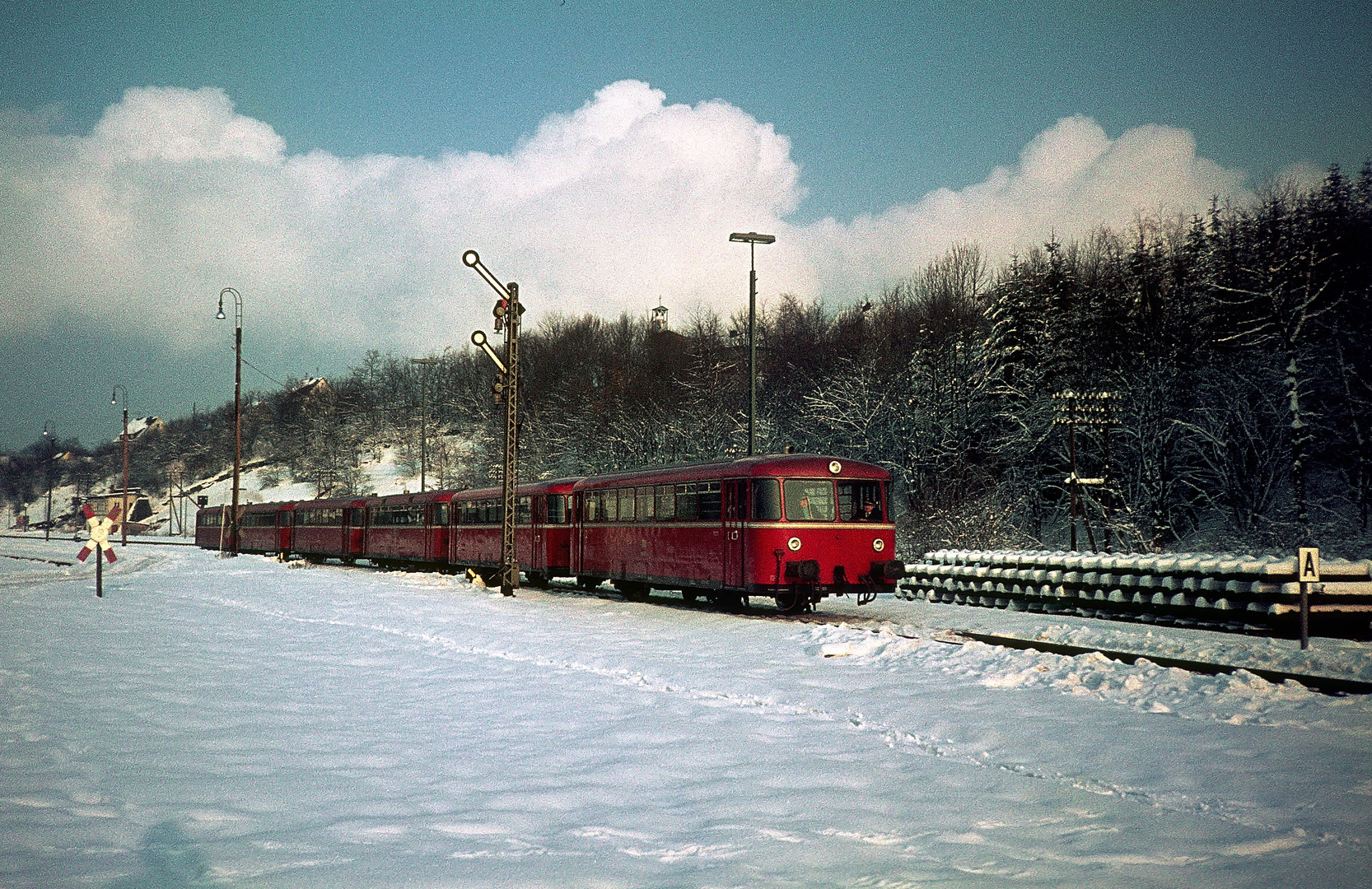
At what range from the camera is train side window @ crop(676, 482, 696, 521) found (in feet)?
64.4

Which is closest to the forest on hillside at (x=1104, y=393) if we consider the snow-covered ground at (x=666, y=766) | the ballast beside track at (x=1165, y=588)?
the ballast beside track at (x=1165, y=588)

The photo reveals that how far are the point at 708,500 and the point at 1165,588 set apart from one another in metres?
8.41

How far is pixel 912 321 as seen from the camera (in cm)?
5272

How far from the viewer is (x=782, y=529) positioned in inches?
693

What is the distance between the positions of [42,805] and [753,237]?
923 inches

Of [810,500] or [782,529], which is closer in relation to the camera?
[782,529]

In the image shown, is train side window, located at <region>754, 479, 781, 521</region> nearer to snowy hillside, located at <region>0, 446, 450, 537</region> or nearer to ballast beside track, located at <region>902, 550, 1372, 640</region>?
ballast beside track, located at <region>902, 550, 1372, 640</region>

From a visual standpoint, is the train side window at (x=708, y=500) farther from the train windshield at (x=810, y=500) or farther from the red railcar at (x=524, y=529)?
the red railcar at (x=524, y=529)

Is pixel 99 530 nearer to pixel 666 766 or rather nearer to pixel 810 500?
pixel 810 500

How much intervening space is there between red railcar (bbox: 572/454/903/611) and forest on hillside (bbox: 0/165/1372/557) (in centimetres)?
1612

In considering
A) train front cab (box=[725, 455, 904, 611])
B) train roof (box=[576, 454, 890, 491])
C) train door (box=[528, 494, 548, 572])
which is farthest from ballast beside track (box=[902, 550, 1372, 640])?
train door (box=[528, 494, 548, 572])

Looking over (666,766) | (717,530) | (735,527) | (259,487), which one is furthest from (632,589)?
(259,487)

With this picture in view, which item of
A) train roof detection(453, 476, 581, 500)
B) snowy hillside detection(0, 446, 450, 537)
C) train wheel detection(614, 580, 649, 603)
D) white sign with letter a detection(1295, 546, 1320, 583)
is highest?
snowy hillside detection(0, 446, 450, 537)

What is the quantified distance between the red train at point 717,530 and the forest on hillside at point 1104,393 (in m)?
14.7
